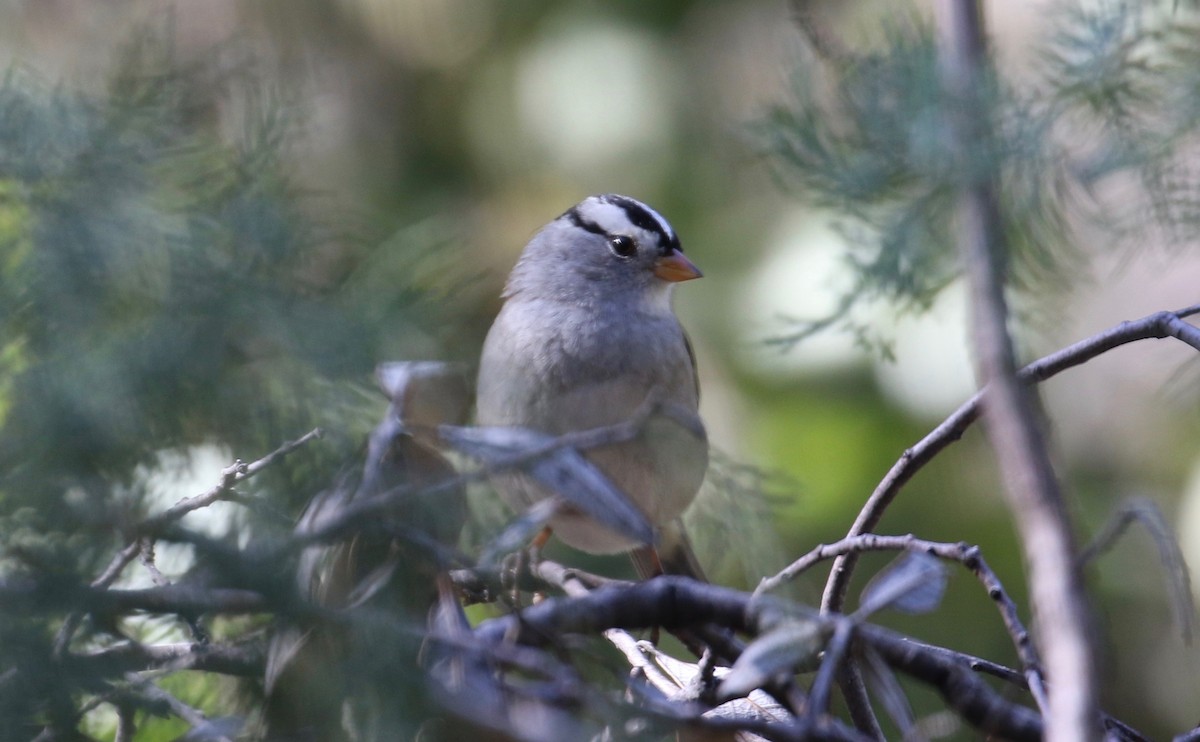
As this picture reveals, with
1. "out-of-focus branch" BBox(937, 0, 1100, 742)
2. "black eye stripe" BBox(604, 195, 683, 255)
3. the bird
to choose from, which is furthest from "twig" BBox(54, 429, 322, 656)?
"black eye stripe" BBox(604, 195, 683, 255)

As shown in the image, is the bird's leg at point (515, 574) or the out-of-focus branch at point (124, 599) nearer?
the out-of-focus branch at point (124, 599)

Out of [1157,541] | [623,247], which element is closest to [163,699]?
[1157,541]

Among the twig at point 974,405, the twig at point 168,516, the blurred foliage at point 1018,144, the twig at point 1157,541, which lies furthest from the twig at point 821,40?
the twig at point 168,516

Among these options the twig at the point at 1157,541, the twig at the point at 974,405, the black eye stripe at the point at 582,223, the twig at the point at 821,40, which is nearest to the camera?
the twig at the point at 1157,541

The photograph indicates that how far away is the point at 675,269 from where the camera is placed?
2.68m

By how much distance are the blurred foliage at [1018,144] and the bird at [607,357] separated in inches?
34.9

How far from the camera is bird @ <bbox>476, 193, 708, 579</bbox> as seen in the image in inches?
88.4

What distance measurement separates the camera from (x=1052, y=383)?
10.9 feet

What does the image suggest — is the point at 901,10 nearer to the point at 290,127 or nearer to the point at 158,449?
the point at 290,127

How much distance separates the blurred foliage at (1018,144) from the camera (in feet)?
3.28

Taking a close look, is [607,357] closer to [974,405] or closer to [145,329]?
[974,405]

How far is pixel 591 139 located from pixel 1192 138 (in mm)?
2514

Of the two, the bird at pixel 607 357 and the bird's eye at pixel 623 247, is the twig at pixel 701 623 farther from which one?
the bird's eye at pixel 623 247

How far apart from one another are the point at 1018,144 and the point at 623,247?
1.75m
